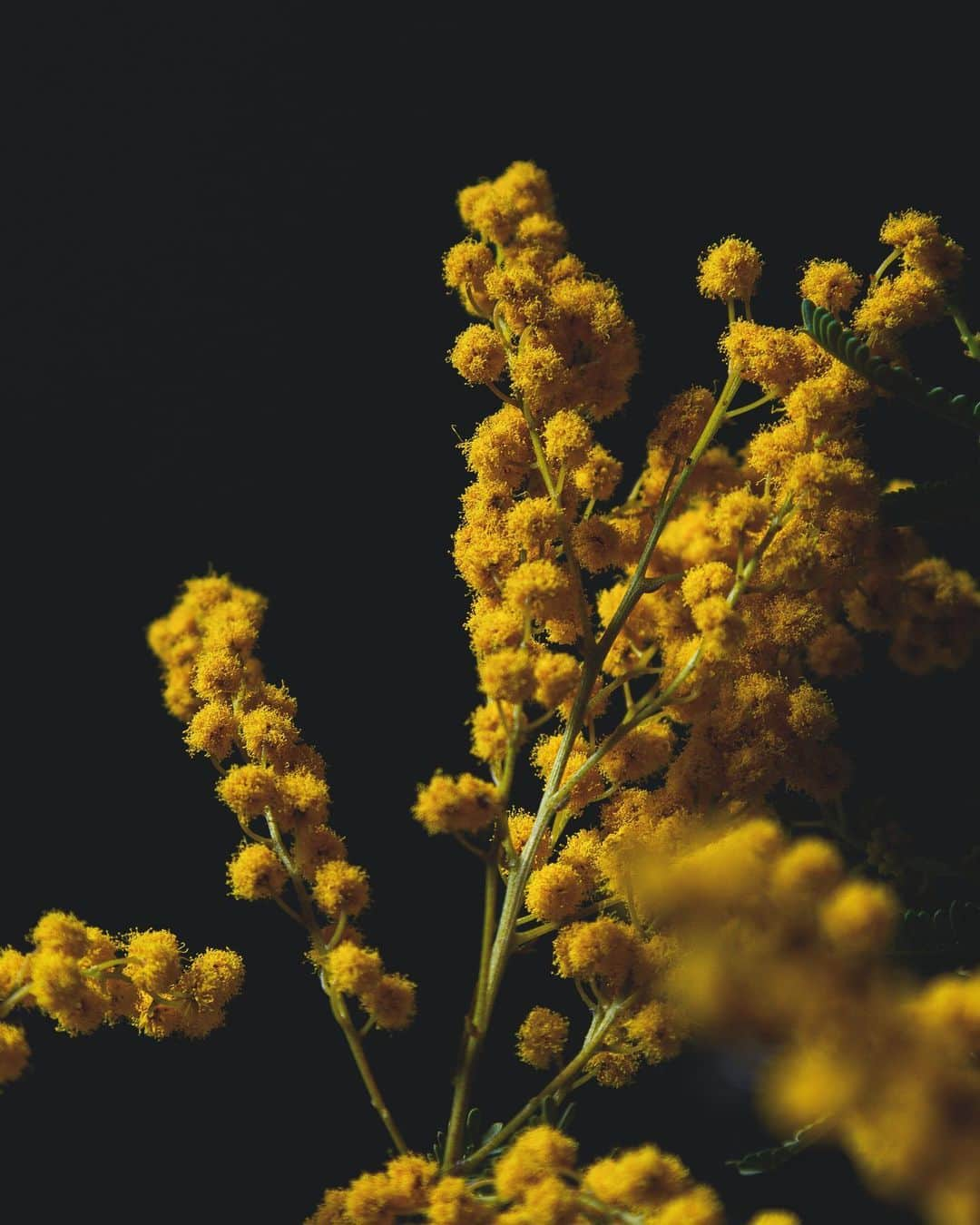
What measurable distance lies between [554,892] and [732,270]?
1.41 ft

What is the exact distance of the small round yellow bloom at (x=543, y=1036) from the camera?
2.76 ft

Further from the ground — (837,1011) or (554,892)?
(554,892)

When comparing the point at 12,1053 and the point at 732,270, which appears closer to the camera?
the point at 12,1053

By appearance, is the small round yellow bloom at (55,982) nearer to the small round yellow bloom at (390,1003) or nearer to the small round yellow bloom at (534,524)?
the small round yellow bloom at (390,1003)

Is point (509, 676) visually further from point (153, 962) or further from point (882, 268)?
point (882, 268)

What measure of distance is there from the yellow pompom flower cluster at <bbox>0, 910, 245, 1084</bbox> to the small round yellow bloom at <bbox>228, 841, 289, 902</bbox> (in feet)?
0.15

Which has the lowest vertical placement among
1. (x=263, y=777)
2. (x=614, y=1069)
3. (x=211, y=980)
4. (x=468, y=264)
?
(x=614, y=1069)

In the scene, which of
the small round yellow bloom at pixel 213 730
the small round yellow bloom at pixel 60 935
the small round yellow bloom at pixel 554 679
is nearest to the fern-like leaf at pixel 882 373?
the small round yellow bloom at pixel 554 679

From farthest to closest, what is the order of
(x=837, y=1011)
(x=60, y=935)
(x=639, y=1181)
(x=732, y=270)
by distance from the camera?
(x=732, y=270) → (x=60, y=935) → (x=639, y=1181) → (x=837, y=1011)

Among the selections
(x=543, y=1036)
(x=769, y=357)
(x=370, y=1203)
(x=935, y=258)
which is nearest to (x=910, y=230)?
(x=935, y=258)

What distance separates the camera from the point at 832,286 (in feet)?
2.73

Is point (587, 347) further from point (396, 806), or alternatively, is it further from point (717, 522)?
point (396, 806)

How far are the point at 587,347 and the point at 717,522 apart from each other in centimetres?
15

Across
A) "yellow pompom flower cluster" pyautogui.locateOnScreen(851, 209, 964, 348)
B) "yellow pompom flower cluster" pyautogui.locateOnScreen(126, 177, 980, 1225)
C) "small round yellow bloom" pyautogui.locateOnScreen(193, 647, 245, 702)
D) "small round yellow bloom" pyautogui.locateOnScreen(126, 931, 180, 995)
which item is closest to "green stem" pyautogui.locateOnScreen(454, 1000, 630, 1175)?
"yellow pompom flower cluster" pyautogui.locateOnScreen(126, 177, 980, 1225)
